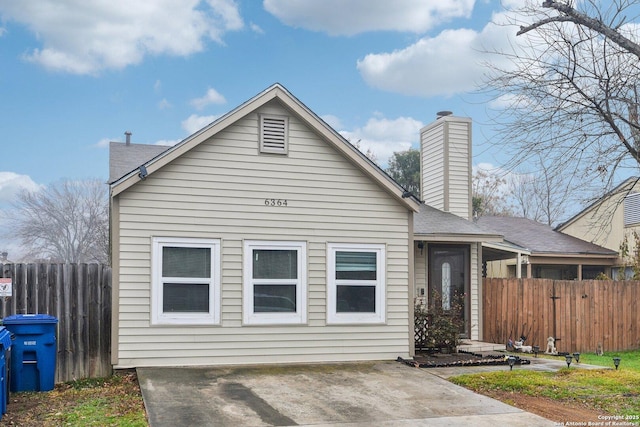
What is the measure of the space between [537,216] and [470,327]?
27.9m

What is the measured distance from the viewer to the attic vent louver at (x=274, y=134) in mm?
11547

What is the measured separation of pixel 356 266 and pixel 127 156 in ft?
24.8

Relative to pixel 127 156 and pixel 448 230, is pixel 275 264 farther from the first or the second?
pixel 127 156

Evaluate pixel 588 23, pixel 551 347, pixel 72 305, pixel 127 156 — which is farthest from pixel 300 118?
pixel 551 347

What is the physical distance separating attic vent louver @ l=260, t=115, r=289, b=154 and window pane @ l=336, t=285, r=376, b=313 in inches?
107

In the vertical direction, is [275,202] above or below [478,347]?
above

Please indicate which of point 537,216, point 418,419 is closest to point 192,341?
point 418,419

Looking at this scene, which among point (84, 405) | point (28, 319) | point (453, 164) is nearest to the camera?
point (84, 405)

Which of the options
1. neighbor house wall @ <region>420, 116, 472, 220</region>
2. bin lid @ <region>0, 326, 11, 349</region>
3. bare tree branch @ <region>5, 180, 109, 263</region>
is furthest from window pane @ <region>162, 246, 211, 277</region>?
bare tree branch @ <region>5, 180, 109, 263</region>

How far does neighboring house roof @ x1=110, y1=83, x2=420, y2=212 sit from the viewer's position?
1065 cm

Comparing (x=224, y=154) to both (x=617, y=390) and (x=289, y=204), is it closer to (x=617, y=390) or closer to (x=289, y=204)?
(x=289, y=204)

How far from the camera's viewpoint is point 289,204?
38.1ft

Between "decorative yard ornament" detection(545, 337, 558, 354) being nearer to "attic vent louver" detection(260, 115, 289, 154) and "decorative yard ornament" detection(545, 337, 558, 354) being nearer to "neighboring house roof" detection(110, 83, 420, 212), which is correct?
"neighboring house roof" detection(110, 83, 420, 212)

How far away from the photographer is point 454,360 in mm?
11742
